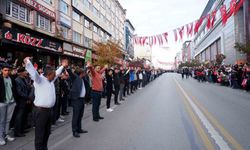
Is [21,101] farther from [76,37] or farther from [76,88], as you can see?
[76,37]

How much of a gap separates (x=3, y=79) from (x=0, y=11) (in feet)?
43.5

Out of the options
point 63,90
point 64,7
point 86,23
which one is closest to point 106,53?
point 86,23

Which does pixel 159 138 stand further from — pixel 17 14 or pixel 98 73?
pixel 17 14

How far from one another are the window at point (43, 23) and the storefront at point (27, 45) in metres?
1.05

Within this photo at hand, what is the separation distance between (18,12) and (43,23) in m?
4.34

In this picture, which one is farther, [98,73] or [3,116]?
[98,73]

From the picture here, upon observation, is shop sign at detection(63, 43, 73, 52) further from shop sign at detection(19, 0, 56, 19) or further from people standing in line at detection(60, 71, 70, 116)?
people standing in line at detection(60, 71, 70, 116)

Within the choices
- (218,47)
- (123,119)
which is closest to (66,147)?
(123,119)

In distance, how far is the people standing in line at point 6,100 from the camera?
6.38m

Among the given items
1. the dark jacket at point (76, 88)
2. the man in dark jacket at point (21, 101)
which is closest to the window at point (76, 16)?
the man in dark jacket at point (21, 101)

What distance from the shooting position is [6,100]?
6.57 meters

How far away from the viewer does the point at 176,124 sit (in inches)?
316

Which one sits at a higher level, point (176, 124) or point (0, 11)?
point (0, 11)

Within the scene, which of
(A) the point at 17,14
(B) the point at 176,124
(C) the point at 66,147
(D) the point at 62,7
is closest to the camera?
(C) the point at 66,147
